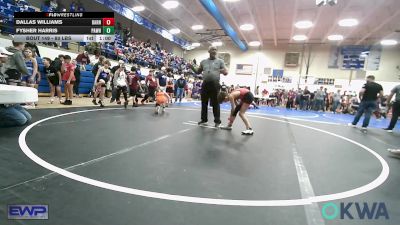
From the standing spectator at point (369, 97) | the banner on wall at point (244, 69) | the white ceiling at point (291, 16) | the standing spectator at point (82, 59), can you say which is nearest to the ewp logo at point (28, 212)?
the standing spectator at point (369, 97)

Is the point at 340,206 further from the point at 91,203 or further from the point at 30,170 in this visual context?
the point at 30,170

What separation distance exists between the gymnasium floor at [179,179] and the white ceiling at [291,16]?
1243 cm

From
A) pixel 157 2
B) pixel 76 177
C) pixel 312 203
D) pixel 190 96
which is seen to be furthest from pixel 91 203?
pixel 190 96

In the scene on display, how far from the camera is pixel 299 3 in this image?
13.1m

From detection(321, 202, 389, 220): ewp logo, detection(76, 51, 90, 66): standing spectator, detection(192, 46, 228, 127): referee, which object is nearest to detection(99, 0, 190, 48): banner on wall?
detection(76, 51, 90, 66): standing spectator

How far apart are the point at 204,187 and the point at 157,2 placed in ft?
51.1

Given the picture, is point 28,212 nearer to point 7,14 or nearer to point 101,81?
point 101,81

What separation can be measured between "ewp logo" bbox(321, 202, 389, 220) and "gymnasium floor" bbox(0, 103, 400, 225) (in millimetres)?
36

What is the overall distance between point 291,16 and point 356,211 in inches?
637

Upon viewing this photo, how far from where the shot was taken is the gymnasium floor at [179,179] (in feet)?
4.82

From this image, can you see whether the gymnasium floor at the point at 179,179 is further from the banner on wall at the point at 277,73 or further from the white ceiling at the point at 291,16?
the banner on wall at the point at 277,73

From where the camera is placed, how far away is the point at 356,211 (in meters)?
1.64
